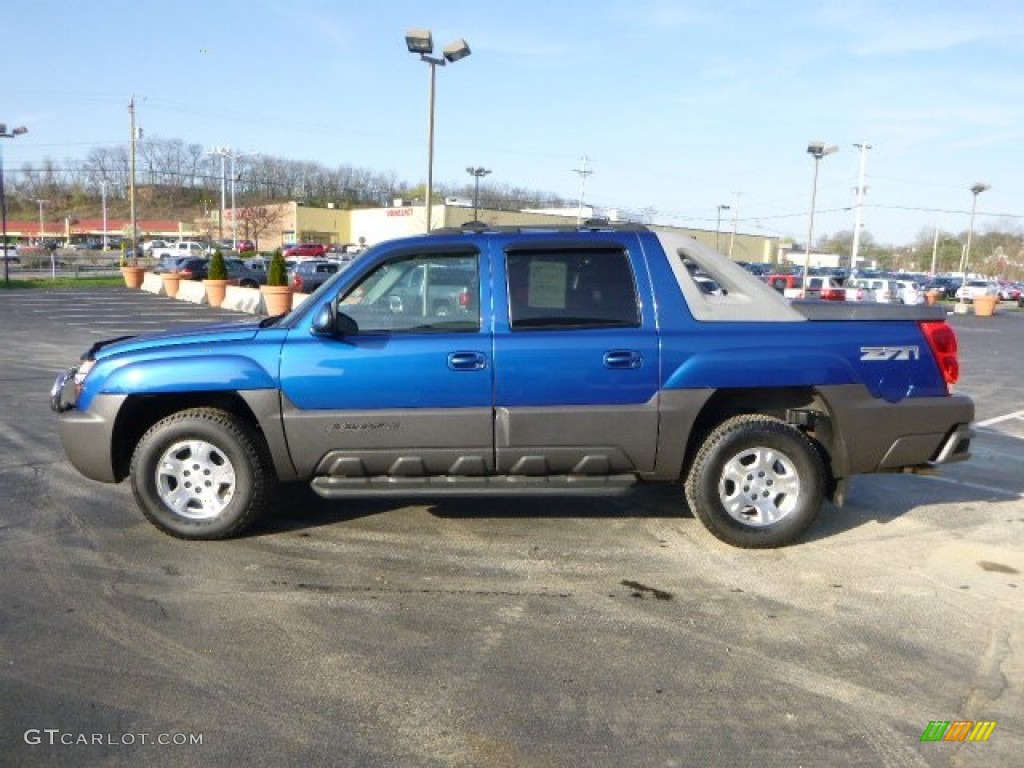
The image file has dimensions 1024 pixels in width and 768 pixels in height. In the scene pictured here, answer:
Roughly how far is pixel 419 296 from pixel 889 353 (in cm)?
285

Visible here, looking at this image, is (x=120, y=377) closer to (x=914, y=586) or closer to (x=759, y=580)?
(x=759, y=580)

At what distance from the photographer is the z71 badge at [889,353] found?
477 cm

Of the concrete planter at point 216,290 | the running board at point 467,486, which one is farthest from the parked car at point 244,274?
the running board at point 467,486

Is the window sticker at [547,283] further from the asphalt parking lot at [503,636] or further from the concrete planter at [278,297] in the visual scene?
the concrete planter at [278,297]

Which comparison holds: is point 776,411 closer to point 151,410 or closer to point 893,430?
point 893,430

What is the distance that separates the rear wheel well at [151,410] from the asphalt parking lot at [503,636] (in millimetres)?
504

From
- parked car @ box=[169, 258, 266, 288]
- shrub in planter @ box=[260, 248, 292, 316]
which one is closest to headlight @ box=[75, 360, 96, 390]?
shrub in planter @ box=[260, 248, 292, 316]

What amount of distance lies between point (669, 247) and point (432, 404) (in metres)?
1.74

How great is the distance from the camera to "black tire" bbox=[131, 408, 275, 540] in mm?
4715

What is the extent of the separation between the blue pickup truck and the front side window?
0.04ft

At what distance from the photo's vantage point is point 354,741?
2.89m

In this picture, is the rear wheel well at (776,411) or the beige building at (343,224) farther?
the beige building at (343,224)

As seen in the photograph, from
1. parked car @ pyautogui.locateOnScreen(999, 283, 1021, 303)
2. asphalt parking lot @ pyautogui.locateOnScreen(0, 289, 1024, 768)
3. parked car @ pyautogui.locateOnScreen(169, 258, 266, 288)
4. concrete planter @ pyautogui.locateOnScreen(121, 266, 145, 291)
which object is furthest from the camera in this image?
parked car @ pyautogui.locateOnScreen(999, 283, 1021, 303)

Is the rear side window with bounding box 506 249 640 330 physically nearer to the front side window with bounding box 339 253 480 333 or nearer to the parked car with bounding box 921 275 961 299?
the front side window with bounding box 339 253 480 333
